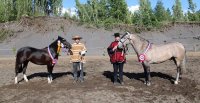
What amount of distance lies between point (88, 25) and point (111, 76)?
31.2 meters

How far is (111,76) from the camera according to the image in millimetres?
14562

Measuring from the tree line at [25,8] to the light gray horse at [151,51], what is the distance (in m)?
40.6

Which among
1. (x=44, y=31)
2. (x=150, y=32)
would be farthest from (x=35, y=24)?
(x=150, y=32)

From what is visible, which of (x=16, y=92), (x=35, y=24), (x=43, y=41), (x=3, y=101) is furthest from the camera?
(x=35, y=24)

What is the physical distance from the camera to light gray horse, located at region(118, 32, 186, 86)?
1216 cm

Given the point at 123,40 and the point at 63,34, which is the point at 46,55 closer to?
the point at 123,40

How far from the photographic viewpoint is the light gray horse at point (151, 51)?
39.9ft

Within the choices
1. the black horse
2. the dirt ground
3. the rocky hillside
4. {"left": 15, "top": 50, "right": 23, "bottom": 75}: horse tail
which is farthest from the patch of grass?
the black horse

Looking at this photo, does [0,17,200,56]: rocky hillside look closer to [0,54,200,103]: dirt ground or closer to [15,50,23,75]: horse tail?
[15,50,23,75]: horse tail

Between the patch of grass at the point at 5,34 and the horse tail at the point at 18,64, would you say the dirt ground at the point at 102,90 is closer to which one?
the horse tail at the point at 18,64

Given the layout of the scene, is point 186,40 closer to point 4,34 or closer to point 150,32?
point 150,32

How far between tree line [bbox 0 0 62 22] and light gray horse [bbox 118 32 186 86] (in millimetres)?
40595

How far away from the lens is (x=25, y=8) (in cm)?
5434

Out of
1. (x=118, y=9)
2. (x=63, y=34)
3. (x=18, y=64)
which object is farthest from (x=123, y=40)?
(x=118, y=9)
